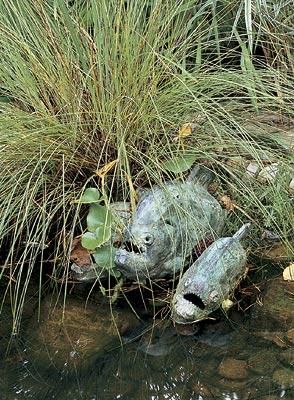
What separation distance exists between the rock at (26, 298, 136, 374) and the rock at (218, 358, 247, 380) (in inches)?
13.9

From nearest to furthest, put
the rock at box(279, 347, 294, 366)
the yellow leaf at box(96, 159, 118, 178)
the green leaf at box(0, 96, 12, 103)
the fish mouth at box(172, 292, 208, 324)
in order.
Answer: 1. the rock at box(279, 347, 294, 366)
2. the fish mouth at box(172, 292, 208, 324)
3. the yellow leaf at box(96, 159, 118, 178)
4. the green leaf at box(0, 96, 12, 103)

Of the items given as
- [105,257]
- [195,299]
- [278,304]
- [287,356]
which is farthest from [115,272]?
[287,356]

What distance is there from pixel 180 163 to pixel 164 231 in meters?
0.27

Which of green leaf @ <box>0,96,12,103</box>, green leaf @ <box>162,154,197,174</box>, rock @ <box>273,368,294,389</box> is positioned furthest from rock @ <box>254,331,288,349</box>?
green leaf @ <box>0,96,12,103</box>

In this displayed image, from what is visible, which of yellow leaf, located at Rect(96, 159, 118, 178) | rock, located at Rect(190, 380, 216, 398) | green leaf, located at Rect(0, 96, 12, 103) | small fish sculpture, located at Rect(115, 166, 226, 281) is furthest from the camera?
green leaf, located at Rect(0, 96, 12, 103)

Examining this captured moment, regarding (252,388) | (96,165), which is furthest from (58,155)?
(252,388)

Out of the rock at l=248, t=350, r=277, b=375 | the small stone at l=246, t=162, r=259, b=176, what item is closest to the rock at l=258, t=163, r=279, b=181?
the small stone at l=246, t=162, r=259, b=176

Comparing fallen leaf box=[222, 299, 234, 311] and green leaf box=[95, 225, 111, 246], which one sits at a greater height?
green leaf box=[95, 225, 111, 246]

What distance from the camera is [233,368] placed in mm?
2285

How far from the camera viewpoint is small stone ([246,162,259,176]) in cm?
286

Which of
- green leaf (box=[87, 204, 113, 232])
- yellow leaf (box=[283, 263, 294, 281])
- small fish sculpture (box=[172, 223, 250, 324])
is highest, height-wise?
green leaf (box=[87, 204, 113, 232])

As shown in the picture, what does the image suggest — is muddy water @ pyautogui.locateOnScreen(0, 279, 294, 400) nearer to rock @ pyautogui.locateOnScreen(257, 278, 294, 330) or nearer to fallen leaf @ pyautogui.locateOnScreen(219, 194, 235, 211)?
rock @ pyautogui.locateOnScreen(257, 278, 294, 330)

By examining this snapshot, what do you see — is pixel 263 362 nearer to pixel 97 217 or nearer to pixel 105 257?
pixel 105 257

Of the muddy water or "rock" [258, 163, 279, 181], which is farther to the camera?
"rock" [258, 163, 279, 181]
